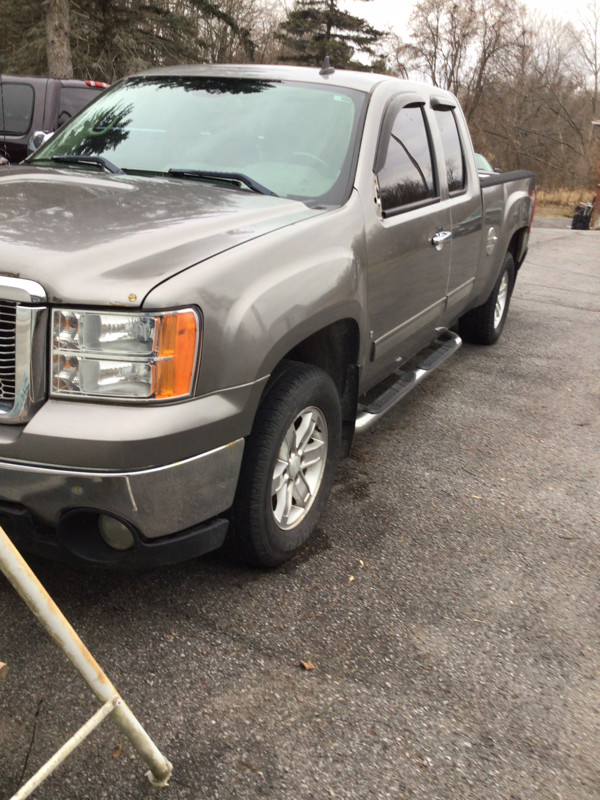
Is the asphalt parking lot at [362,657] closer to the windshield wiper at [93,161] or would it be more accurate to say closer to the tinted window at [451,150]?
the windshield wiper at [93,161]

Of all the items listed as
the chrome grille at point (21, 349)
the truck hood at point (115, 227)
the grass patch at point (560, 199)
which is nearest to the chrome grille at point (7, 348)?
the chrome grille at point (21, 349)

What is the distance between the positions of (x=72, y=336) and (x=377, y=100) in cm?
229

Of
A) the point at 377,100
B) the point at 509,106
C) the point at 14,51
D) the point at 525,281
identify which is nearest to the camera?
the point at 377,100

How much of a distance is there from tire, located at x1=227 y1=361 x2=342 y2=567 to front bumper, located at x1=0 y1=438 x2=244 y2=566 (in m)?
0.17

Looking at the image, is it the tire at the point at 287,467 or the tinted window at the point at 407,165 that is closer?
the tire at the point at 287,467

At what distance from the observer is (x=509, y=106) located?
44.9m

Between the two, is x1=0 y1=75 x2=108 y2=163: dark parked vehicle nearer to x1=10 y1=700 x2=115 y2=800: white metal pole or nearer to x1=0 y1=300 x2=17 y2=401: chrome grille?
x1=0 y1=300 x2=17 y2=401: chrome grille

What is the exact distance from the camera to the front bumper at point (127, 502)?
223 cm

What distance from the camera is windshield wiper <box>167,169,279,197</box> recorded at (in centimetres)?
334

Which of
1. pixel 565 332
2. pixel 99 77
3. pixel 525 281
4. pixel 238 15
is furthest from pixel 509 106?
pixel 565 332

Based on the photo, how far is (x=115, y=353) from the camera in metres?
2.25

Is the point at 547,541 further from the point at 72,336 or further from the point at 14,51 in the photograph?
the point at 14,51

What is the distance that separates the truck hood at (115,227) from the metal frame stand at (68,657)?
0.87 meters

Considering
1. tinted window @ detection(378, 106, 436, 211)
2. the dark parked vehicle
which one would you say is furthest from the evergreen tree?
tinted window @ detection(378, 106, 436, 211)
